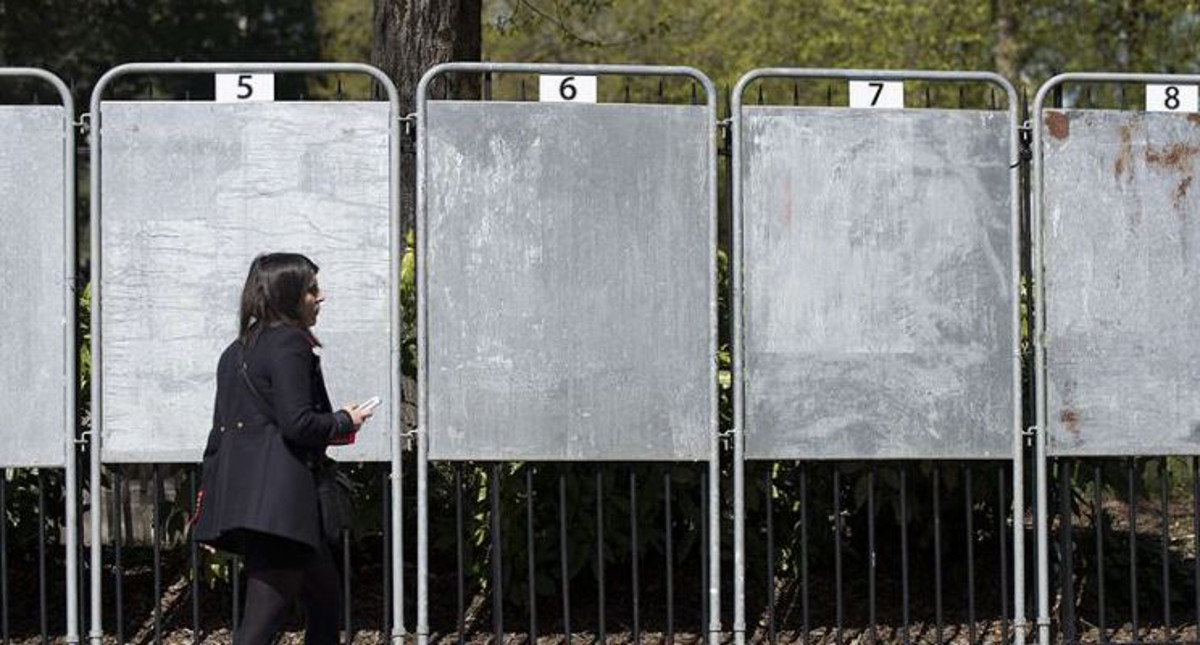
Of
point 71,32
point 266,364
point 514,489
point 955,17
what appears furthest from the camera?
point 71,32

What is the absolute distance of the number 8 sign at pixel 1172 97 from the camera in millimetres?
7617

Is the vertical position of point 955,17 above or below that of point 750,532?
above

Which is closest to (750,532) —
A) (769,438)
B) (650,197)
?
(769,438)

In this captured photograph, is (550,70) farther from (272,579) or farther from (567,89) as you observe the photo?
(272,579)

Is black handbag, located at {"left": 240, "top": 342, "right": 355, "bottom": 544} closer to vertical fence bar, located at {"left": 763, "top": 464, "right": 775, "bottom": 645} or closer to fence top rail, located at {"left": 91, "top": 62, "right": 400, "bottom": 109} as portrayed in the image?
fence top rail, located at {"left": 91, "top": 62, "right": 400, "bottom": 109}

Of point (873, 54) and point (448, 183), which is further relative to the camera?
point (873, 54)

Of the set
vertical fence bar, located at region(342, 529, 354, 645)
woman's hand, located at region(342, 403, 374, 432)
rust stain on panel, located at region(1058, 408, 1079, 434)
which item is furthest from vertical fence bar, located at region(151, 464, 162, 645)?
rust stain on panel, located at region(1058, 408, 1079, 434)

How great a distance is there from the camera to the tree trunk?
367 inches

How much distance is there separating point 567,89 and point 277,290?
71.6 inches

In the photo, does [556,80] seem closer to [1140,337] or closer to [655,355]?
[655,355]

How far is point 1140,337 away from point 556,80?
2.53 metres

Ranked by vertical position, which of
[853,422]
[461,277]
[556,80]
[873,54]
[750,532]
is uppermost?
[873,54]

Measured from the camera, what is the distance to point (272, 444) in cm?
601

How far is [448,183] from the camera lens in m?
7.29
